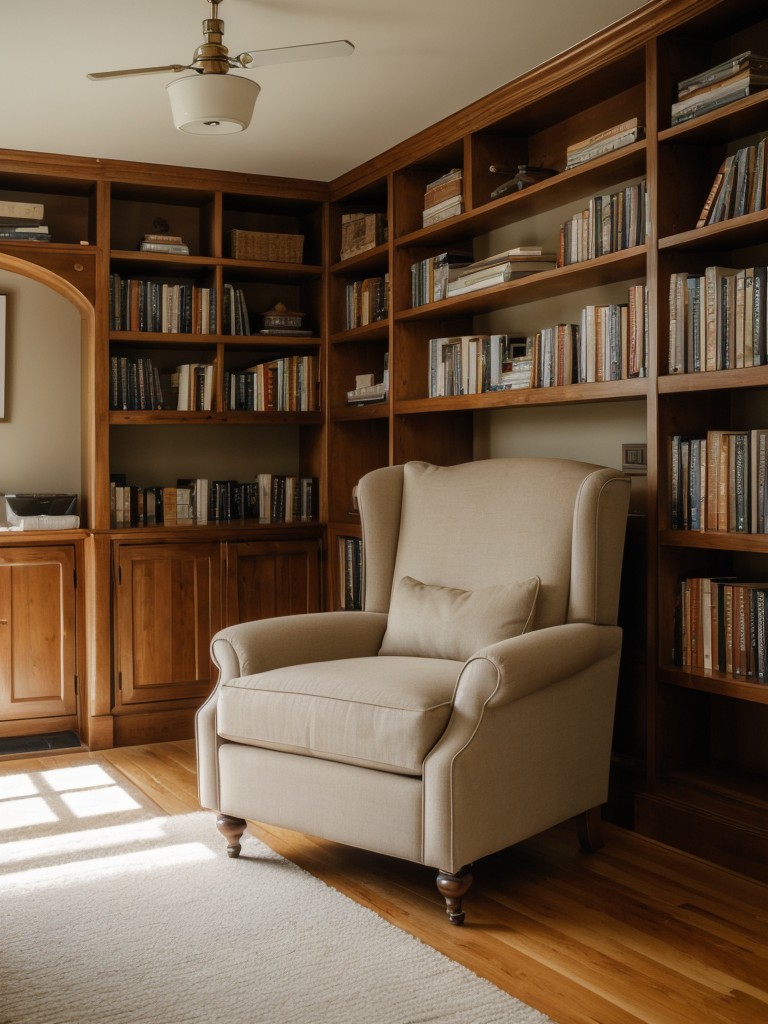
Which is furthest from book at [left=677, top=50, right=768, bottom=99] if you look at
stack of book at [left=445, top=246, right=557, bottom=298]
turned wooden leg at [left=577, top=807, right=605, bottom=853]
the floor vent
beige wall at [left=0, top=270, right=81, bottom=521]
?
the floor vent

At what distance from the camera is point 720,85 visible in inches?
109

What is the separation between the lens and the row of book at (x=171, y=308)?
14.4 feet

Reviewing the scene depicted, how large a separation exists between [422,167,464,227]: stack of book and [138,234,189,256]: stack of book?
1.06m

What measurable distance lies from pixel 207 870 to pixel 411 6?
2431mm

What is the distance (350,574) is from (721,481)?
2.02 metres

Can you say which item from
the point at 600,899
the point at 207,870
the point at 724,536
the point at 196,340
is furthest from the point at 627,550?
the point at 196,340

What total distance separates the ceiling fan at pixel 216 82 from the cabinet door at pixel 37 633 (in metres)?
2.11

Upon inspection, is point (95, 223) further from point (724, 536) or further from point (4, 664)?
point (724, 536)

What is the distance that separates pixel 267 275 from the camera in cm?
476

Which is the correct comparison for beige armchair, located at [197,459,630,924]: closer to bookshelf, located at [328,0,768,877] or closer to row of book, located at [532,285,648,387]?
bookshelf, located at [328,0,768,877]

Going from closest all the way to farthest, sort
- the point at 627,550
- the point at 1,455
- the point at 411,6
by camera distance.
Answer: the point at 411,6 → the point at 627,550 → the point at 1,455

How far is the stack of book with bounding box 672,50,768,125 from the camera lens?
8.88 feet

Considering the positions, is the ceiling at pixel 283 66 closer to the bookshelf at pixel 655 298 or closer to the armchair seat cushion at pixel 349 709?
the bookshelf at pixel 655 298

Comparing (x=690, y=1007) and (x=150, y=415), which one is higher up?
(x=150, y=415)
